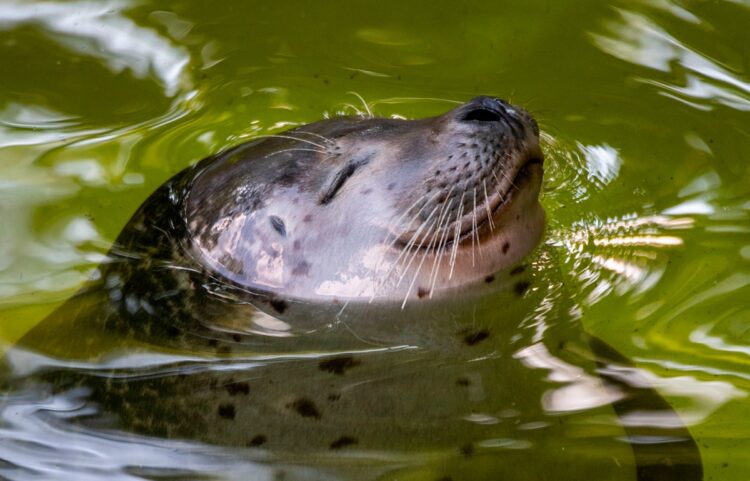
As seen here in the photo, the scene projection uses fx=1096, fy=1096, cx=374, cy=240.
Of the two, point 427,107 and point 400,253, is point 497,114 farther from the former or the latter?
point 427,107

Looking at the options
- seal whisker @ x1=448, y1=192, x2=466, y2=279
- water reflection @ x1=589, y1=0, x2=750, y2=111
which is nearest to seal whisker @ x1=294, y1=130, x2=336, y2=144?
seal whisker @ x1=448, y1=192, x2=466, y2=279

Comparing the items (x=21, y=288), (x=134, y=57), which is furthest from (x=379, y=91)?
(x=21, y=288)

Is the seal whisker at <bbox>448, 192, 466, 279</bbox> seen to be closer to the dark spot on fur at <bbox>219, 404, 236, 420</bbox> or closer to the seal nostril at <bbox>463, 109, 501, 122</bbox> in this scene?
the seal nostril at <bbox>463, 109, 501, 122</bbox>

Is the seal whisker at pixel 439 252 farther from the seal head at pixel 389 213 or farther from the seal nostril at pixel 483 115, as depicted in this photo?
the seal nostril at pixel 483 115

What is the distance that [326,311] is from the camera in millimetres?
3574

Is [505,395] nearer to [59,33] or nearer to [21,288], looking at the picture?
[21,288]

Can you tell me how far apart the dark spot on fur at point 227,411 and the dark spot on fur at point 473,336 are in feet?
2.54

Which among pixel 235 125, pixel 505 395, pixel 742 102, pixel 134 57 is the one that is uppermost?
pixel 134 57

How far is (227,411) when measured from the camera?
333cm

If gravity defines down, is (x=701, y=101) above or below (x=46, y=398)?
above

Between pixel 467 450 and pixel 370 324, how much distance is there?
564mm

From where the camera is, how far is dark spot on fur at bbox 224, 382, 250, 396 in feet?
11.1

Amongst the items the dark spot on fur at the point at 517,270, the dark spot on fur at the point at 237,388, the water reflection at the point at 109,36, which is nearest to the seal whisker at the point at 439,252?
the dark spot on fur at the point at 517,270

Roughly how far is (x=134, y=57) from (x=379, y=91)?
1.24 metres
